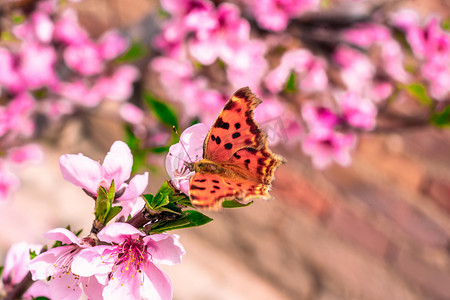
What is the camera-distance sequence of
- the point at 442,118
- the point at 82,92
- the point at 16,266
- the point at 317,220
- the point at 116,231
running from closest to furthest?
the point at 116,231
the point at 16,266
the point at 442,118
the point at 82,92
the point at 317,220

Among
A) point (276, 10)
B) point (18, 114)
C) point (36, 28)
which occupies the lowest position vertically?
point (18, 114)

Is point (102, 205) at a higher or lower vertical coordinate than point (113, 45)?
lower

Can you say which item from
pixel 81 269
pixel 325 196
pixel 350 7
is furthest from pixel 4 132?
pixel 325 196

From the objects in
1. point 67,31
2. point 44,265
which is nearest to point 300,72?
point 67,31

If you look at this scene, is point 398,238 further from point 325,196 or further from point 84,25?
point 84,25

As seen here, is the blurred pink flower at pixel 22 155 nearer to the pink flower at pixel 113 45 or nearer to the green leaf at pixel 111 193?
the pink flower at pixel 113 45

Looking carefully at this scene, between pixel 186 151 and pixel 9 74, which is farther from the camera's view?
pixel 9 74

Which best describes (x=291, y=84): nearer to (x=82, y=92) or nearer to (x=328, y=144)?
(x=328, y=144)

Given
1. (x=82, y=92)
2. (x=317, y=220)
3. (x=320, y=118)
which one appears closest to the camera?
(x=320, y=118)
